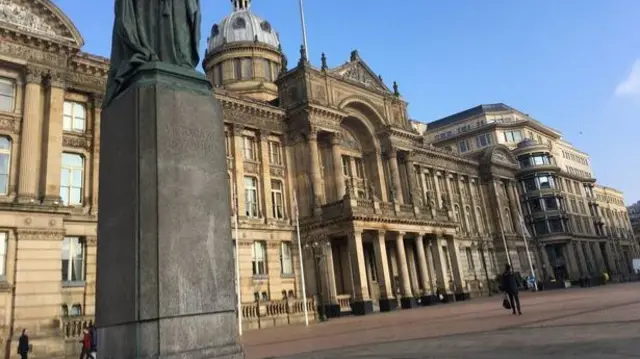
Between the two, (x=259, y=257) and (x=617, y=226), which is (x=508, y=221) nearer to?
(x=259, y=257)

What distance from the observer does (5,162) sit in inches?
984

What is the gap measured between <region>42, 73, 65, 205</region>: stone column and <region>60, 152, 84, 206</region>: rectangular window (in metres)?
1.74

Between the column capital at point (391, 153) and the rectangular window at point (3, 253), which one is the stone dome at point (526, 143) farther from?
the rectangular window at point (3, 253)

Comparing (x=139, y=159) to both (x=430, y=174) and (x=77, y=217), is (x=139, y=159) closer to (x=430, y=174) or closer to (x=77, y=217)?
(x=77, y=217)

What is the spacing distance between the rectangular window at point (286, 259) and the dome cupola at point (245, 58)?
2338 cm

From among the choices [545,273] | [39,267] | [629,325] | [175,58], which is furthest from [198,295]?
[545,273]

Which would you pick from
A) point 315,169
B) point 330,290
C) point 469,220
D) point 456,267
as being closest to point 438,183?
point 469,220

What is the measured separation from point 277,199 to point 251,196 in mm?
2578

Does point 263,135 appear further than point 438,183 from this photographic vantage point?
No

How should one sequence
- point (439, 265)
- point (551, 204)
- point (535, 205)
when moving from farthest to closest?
1. point (551, 204)
2. point (535, 205)
3. point (439, 265)

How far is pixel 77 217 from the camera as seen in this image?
26.8 metres

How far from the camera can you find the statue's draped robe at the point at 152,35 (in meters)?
7.14

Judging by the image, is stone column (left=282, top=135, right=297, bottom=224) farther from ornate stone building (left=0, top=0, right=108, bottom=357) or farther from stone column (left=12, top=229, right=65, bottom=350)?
stone column (left=12, top=229, right=65, bottom=350)

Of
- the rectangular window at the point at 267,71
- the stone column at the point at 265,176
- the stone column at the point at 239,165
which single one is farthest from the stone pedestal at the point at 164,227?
the rectangular window at the point at 267,71
